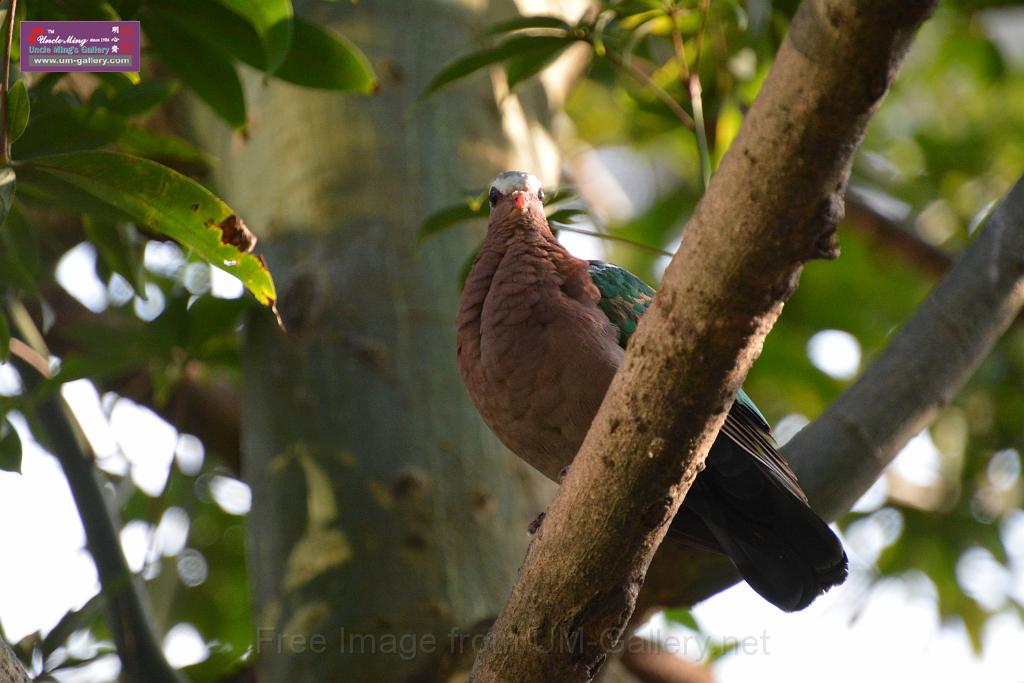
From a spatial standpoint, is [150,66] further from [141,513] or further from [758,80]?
[758,80]

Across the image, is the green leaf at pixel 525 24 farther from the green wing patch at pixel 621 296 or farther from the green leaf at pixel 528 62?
the green wing patch at pixel 621 296

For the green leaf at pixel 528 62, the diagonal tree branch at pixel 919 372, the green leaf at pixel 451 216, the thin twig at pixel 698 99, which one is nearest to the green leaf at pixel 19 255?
the green leaf at pixel 451 216

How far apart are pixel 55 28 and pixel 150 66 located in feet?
5.13

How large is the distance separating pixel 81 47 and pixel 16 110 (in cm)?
71

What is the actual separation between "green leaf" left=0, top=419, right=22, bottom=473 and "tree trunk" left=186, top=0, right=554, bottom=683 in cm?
66

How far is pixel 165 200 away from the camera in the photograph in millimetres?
2090

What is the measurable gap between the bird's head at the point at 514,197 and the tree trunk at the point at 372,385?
1.03 feet

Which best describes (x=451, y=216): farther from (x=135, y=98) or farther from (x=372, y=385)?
(x=135, y=98)

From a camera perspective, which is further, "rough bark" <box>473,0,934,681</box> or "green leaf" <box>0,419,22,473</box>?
"green leaf" <box>0,419,22,473</box>

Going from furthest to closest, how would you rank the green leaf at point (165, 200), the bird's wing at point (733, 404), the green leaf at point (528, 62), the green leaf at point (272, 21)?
the green leaf at point (528, 62) → the green leaf at point (272, 21) → the bird's wing at point (733, 404) → the green leaf at point (165, 200)

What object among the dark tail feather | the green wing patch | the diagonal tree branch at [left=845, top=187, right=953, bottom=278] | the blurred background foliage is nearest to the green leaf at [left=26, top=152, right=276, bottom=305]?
the blurred background foliage

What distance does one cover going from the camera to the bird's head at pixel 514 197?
2707 mm

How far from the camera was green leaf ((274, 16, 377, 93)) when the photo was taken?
2674 mm

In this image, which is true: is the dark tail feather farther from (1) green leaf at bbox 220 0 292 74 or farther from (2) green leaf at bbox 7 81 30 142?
(2) green leaf at bbox 7 81 30 142
